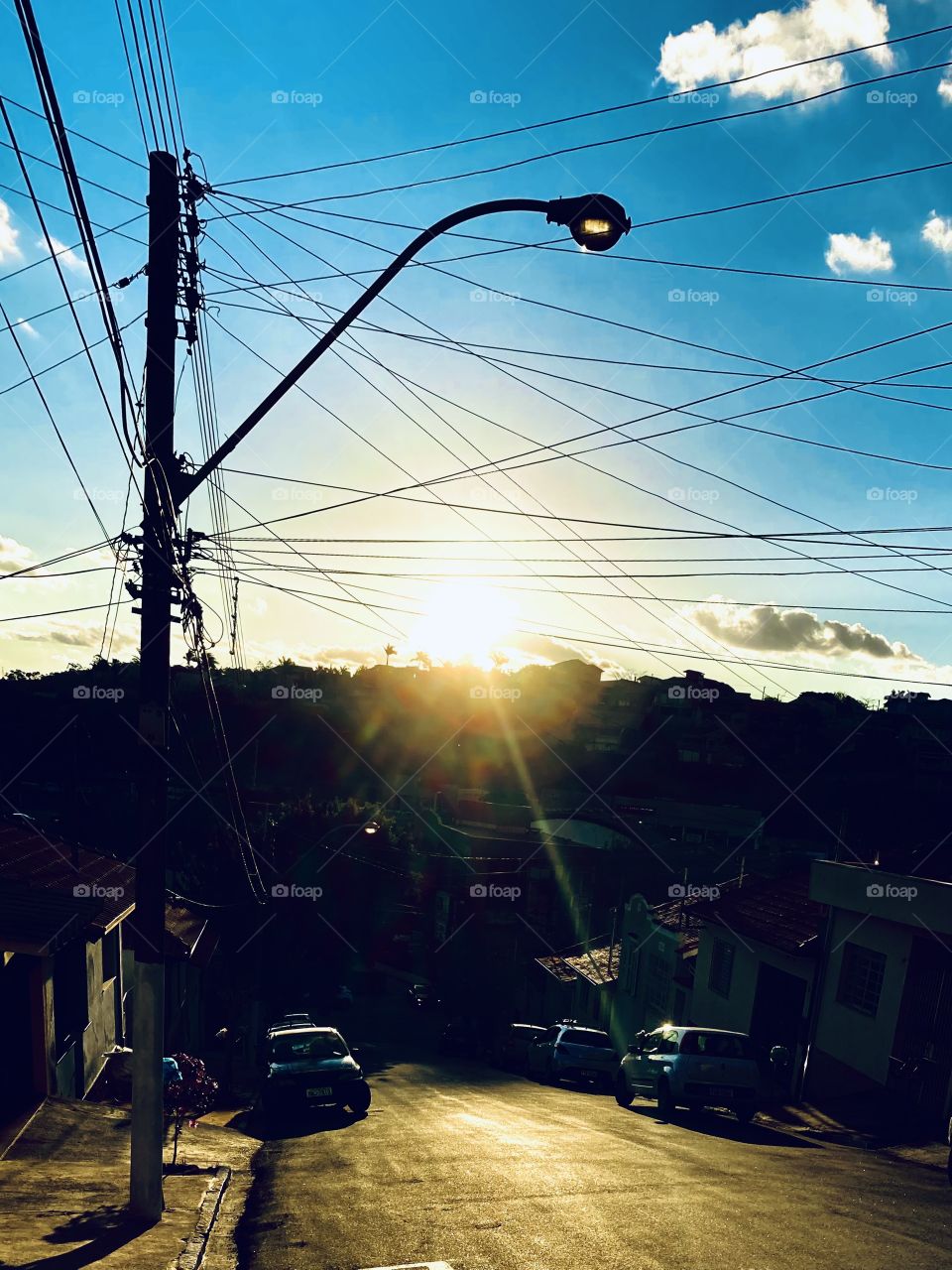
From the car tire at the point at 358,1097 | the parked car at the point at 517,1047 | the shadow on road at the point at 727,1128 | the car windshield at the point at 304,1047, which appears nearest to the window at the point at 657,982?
the parked car at the point at 517,1047

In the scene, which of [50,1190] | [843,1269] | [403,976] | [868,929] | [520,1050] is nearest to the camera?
[843,1269]

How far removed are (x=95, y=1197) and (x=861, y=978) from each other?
16.7m

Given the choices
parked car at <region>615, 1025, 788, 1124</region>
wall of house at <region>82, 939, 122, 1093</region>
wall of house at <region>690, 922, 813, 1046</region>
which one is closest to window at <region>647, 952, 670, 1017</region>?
wall of house at <region>690, 922, 813, 1046</region>

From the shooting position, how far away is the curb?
743 cm

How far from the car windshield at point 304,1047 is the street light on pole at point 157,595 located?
9.83 m

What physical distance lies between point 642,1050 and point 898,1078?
4962 millimetres

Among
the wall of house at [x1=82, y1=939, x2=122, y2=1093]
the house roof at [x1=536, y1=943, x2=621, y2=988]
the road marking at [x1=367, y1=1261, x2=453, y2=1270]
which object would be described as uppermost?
the road marking at [x1=367, y1=1261, x2=453, y2=1270]

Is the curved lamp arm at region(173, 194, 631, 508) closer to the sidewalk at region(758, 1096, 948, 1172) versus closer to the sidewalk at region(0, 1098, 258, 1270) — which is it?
the sidewalk at region(0, 1098, 258, 1270)

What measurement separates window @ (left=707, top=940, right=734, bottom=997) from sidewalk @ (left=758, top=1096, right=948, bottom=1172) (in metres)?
6.87

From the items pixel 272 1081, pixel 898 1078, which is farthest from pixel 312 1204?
pixel 898 1078

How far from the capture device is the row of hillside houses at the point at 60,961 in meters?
13.2

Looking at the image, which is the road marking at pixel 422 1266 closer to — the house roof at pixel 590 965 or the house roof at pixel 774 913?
the house roof at pixel 774 913

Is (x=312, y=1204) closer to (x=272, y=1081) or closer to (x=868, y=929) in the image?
(x=272, y=1081)

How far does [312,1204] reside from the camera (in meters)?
9.39
